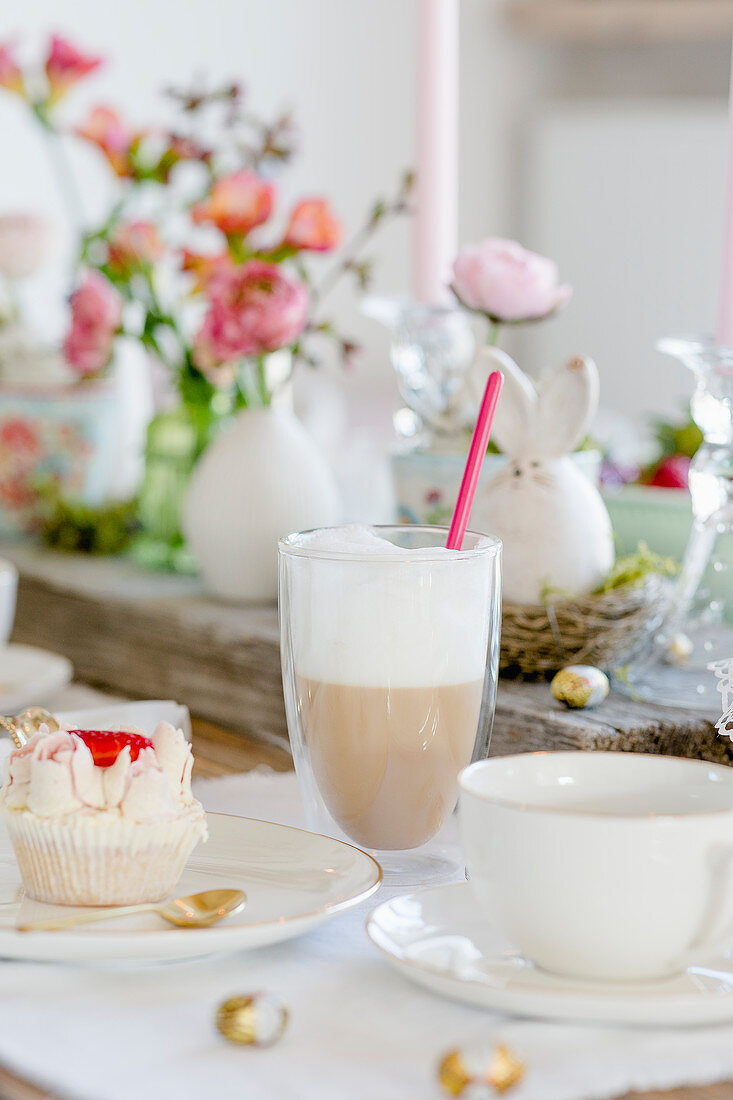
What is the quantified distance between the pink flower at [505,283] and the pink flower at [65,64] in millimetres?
576

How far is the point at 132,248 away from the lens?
1219 mm

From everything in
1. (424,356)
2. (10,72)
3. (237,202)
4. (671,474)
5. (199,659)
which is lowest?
(199,659)

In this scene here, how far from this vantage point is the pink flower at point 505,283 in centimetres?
85

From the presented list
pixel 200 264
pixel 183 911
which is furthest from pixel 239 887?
pixel 200 264

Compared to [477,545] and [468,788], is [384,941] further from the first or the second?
[477,545]

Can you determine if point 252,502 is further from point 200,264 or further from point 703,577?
point 703,577

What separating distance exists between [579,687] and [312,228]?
20.0 inches

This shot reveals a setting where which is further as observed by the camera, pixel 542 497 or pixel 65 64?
pixel 65 64

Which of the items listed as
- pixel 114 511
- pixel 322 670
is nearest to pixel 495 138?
pixel 114 511

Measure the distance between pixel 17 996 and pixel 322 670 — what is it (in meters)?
0.20

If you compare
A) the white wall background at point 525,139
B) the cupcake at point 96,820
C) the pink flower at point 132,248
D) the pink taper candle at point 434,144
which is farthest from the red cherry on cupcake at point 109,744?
the white wall background at point 525,139

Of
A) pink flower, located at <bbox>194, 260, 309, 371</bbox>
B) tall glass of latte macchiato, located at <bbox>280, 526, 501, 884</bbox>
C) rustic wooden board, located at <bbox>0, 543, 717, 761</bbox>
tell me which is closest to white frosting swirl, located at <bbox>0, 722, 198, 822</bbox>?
tall glass of latte macchiato, located at <bbox>280, 526, 501, 884</bbox>

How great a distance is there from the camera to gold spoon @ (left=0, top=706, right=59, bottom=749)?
2.34 ft

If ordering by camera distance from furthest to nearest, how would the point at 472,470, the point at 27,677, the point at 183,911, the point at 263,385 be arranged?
the point at 263,385
the point at 27,677
the point at 472,470
the point at 183,911
